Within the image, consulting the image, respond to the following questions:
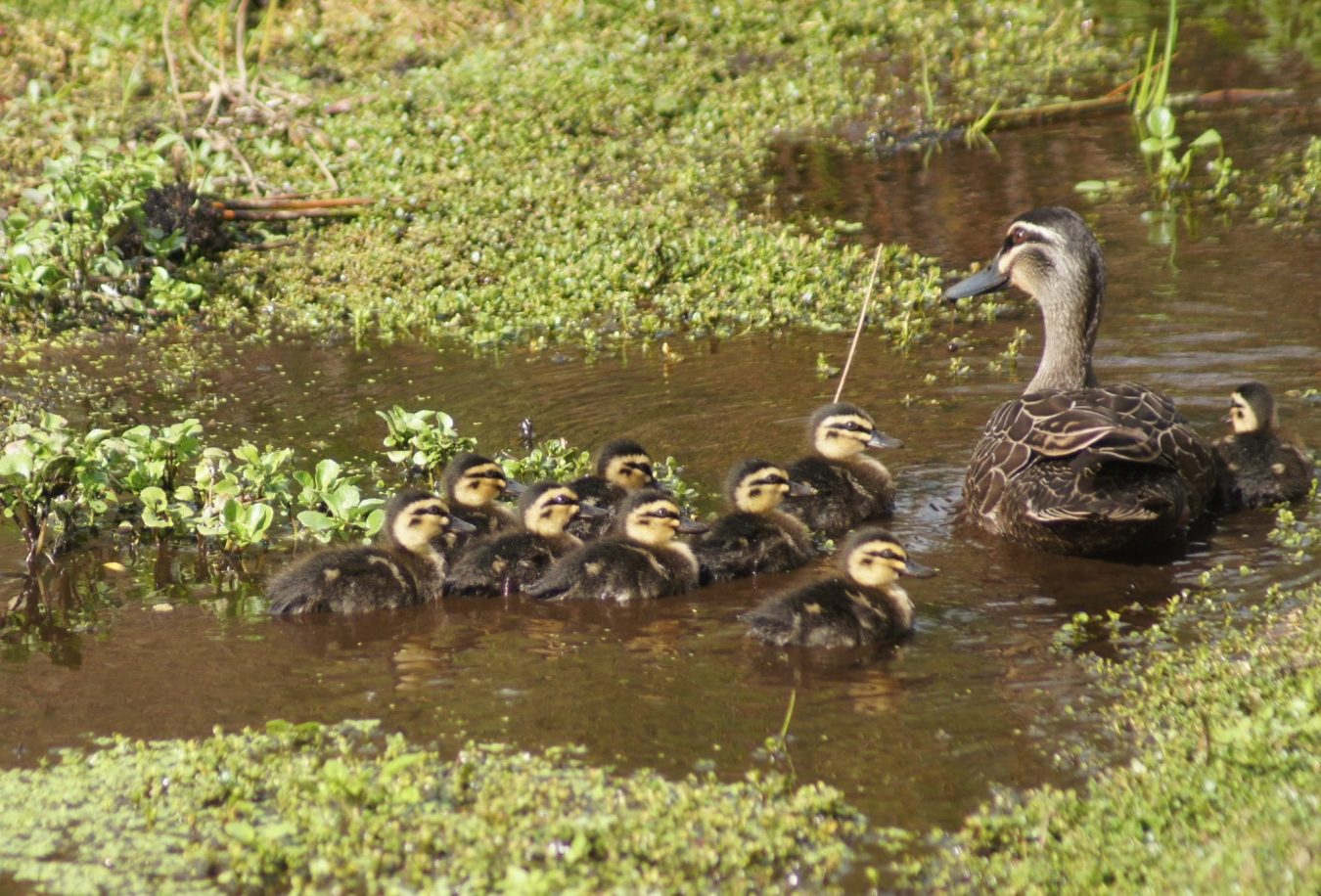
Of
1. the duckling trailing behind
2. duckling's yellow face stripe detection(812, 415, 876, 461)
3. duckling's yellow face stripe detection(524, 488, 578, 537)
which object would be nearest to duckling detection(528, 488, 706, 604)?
duckling's yellow face stripe detection(524, 488, 578, 537)

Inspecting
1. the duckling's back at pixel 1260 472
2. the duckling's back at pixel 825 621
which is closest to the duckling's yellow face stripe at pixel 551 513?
the duckling's back at pixel 825 621

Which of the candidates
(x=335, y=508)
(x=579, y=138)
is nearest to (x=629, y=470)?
(x=335, y=508)

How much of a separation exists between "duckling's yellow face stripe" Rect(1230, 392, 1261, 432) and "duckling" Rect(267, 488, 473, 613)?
10.7 ft

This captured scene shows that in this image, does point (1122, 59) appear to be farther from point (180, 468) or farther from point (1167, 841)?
point (1167, 841)

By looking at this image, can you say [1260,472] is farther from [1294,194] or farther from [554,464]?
[1294,194]

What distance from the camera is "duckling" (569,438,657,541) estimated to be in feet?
23.6

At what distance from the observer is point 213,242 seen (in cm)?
1084

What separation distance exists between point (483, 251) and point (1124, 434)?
5159 mm

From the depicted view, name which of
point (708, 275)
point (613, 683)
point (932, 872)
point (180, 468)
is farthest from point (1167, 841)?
point (708, 275)

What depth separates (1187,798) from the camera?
4445mm

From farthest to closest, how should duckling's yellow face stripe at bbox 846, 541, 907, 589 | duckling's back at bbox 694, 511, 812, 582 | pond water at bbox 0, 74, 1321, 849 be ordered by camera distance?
duckling's back at bbox 694, 511, 812, 582
duckling's yellow face stripe at bbox 846, 541, 907, 589
pond water at bbox 0, 74, 1321, 849

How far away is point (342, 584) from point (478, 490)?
37.0 inches

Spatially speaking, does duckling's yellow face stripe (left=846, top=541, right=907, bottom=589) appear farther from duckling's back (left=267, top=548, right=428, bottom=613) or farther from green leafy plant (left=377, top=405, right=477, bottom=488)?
green leafy plant (left=377, top=405, right=477, bottom=488)

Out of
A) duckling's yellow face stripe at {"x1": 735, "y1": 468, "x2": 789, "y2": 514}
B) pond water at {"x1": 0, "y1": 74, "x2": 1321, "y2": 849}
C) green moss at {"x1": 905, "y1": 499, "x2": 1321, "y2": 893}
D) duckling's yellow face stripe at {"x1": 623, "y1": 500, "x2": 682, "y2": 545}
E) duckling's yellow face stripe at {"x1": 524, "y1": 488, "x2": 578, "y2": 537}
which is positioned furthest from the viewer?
duckling's yellow face stripe at {"x1": 735, "y1": 468, "x2": 789, "y2": 514}
